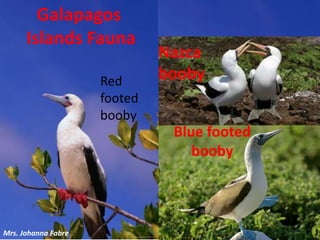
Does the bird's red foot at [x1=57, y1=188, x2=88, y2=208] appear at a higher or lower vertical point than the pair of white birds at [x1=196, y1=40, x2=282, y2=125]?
lower

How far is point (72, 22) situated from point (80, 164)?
99 cm

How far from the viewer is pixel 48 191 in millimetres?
5953

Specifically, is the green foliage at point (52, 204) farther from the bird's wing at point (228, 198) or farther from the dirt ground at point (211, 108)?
the bird's wing at point (228, 198)

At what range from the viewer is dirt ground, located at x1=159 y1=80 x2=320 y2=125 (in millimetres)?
6074

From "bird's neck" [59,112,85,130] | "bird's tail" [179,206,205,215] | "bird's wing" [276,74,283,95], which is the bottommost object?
"bird's tail" [179,206,205,215]

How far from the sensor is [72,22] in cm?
600

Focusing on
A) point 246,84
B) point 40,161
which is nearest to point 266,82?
point 246,84

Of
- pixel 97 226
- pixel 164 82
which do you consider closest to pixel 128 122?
pixel 164 82

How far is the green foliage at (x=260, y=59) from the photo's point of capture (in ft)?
19.9

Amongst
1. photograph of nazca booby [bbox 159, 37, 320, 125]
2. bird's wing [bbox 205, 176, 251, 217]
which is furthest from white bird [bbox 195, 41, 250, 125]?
bird's wing [bbox 205, 176, 251, 217]

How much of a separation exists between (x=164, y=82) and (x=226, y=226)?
110 centimetres

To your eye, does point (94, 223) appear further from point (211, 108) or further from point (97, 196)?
point (211, 108)

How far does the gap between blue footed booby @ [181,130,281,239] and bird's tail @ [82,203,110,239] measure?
0.72 meters

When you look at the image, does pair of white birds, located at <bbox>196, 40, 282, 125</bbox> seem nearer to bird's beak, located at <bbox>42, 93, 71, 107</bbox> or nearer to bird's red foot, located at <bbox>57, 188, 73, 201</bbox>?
bird's beak, located at <bbox>42, 93, 71, 107</bbox>
